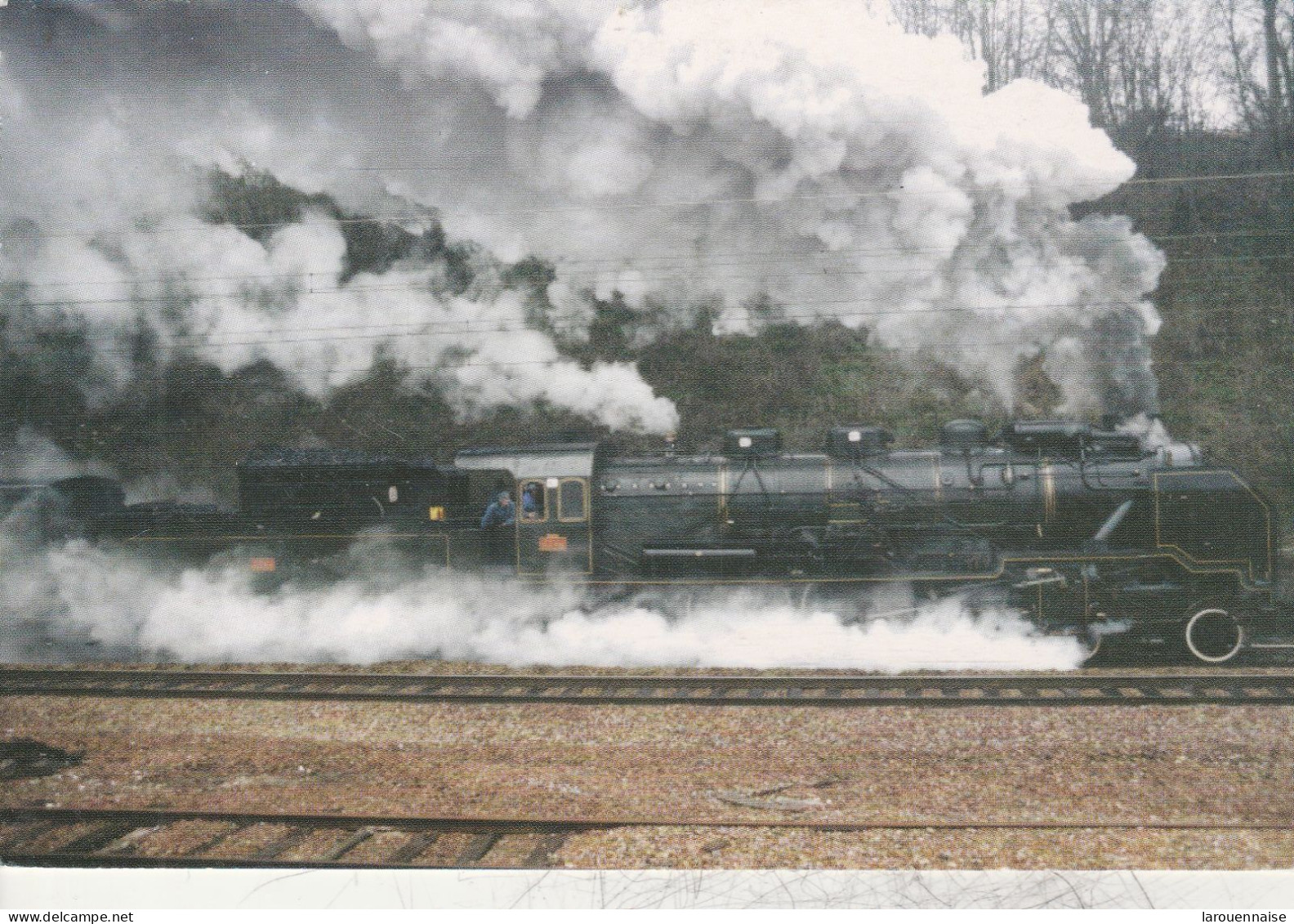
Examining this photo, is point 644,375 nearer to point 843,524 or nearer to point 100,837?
point 843,524

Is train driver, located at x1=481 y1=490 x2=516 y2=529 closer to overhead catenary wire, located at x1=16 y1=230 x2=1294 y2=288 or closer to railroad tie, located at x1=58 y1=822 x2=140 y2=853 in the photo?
overhead catenary wire, located at x1=16 y1=230 x2=1294 y2=288

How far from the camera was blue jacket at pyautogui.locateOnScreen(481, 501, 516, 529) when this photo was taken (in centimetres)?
Result: 765

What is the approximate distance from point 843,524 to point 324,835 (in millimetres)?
4787

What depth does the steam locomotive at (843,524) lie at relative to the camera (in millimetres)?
6730

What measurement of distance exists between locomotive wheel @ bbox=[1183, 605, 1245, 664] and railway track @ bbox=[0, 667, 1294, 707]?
0.65m

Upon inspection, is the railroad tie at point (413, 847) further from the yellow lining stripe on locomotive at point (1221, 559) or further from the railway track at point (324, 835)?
the yellow lining stripe on locomotive at point (1221, 559)

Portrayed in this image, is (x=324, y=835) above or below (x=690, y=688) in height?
above

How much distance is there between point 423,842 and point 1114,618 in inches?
222

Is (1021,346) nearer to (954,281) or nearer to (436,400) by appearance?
(954,281)

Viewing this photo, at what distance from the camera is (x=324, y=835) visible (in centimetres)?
399

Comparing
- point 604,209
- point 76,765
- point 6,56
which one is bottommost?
point 76,765

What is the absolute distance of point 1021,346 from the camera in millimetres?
8445

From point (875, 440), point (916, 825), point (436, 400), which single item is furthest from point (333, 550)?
point (916, 825)

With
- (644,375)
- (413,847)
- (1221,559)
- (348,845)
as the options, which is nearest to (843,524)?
(1221,559)
